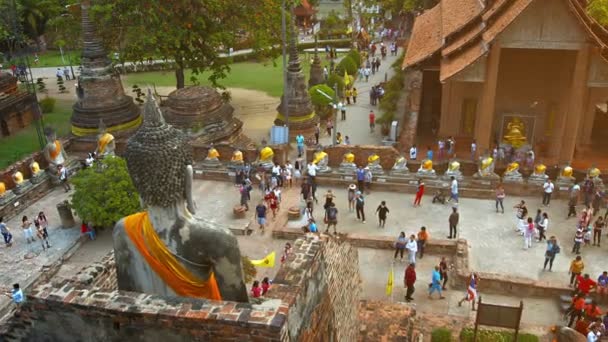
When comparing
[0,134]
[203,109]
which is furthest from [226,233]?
[0,134]

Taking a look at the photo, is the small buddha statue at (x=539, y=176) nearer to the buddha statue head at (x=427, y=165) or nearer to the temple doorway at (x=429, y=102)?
Answer: the buddha statue head at (x=427, y=165)

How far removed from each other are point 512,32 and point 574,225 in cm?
733

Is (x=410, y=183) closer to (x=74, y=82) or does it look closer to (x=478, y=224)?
(x=478, y=224)

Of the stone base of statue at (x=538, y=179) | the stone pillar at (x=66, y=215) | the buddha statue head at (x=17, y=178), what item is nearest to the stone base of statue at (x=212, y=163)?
the stone pillar at (x=66, y=215)

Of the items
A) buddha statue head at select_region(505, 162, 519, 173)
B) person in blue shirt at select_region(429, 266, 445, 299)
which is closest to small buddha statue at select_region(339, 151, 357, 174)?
buddha statue head at select_region(505, 162, 519, 173)

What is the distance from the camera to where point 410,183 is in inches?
826

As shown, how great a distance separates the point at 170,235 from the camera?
596 cm

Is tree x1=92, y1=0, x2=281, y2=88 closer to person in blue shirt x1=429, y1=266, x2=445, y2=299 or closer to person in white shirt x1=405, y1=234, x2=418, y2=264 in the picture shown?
person in white shirt x1=405, y1=234, x2=418, y2=264

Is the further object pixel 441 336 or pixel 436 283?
pixel 436 283

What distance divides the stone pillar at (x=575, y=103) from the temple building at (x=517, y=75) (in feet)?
0.11

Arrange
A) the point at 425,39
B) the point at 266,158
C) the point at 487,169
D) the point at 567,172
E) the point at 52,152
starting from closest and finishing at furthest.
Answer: the point at 567,172
the point at 487,169
the point at 266,158
the point at 52,152
the point at 425,39

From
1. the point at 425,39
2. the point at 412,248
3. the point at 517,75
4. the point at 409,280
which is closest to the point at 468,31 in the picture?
the point at 517,75

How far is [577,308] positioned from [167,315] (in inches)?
447

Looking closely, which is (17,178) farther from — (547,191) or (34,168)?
(547,191)
